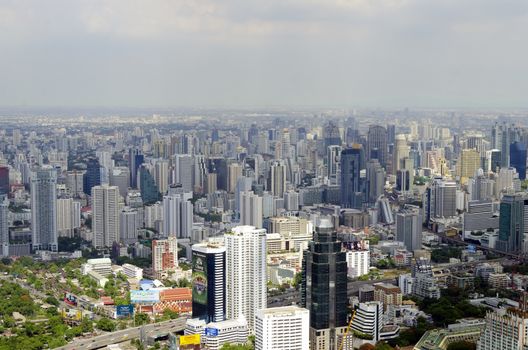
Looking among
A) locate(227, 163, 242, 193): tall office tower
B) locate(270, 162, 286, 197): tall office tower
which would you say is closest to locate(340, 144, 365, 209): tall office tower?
locate(270, 162, 286, 197): tall office tower

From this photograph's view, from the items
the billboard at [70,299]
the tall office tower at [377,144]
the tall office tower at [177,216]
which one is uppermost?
the tall office tower at [377,144]

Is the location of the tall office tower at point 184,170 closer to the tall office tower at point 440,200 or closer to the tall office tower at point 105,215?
the tall office tower at point 105,215

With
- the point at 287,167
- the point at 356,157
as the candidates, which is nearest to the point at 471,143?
the point at 356,157

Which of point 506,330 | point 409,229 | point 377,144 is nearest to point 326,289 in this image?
point 506,330

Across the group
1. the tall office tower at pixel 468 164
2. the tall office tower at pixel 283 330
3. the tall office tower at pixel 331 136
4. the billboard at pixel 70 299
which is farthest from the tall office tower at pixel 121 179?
the tall office tower at pixel 283 330

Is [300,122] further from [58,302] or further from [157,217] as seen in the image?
[58,302]
